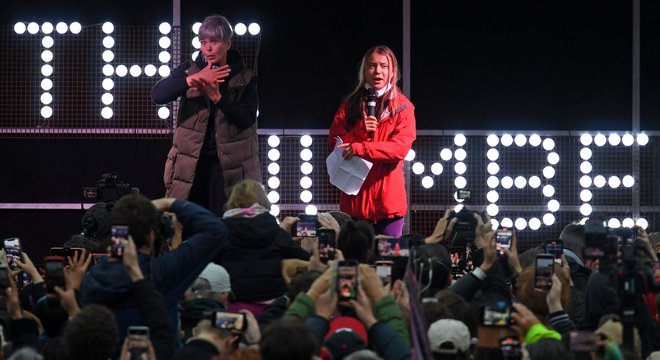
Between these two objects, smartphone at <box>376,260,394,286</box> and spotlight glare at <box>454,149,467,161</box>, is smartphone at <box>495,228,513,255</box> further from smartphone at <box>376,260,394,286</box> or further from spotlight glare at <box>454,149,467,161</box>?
spotlight glare at <box>454,149,467,161</box>

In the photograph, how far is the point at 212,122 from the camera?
930 cm

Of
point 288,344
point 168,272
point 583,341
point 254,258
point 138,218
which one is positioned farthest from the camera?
point 254,258

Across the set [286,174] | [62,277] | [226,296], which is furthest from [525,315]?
[286,174]

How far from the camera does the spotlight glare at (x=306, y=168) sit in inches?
439

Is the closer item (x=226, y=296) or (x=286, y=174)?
(x=226, y=296)

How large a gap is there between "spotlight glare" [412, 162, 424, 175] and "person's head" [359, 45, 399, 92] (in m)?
1.86

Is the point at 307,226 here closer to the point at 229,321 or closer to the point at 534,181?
the point at 229,321

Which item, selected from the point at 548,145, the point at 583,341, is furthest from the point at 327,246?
the point at 548,145

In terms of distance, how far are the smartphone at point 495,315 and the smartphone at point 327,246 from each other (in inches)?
51.2

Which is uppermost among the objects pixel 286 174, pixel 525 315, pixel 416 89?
pixel 416 89

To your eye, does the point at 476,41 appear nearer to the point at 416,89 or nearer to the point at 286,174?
the point at 416,89

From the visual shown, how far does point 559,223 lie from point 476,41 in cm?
171

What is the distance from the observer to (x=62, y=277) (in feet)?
19.8

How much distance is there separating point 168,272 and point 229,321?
557 mm
